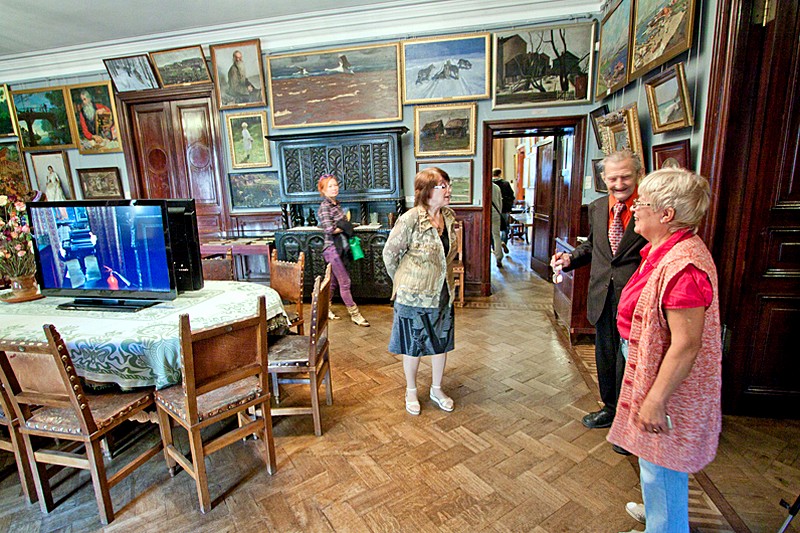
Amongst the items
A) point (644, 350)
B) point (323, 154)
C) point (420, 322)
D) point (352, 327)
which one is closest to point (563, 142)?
point (323, 154)

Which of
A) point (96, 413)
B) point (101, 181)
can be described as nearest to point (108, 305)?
point (96, 413)

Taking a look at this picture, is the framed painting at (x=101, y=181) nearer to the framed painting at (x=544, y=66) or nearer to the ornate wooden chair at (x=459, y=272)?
the ornate wooden chair at (x=459, y=272)

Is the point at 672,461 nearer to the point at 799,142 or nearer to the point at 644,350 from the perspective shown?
the point at 644,350

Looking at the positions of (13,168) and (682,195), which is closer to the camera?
(682,195)

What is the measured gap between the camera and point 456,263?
15.7 feet

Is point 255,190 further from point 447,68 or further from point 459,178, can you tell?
point 447,68

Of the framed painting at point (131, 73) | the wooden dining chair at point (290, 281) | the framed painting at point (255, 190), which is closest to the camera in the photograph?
the wooden dining chair at point (290, 281)

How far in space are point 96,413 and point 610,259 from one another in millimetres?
2576

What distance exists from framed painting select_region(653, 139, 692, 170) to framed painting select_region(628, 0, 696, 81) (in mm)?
550

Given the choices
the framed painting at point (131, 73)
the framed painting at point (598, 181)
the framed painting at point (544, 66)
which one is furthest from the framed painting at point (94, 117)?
the framed painting at point (598, 181)

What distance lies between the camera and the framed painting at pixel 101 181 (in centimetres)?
577

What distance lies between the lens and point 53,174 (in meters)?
5.89

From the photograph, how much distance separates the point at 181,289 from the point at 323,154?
2993mm

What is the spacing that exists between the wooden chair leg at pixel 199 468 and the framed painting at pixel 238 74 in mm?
4581
